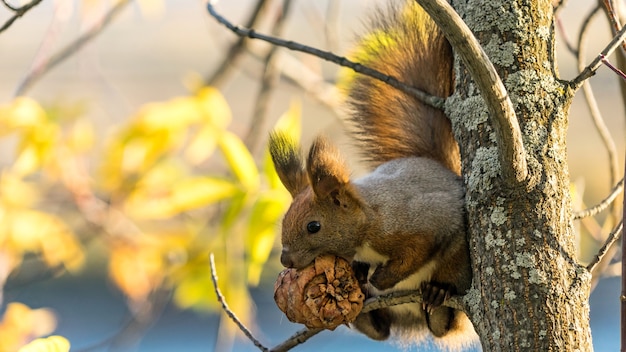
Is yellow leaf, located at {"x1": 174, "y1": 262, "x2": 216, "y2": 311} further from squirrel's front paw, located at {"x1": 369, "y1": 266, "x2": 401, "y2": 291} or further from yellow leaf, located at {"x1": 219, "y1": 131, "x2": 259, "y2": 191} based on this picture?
squirrel's front paw, located at {"x1": 369, "y1": 266, "x2": 401, "y2": 291}

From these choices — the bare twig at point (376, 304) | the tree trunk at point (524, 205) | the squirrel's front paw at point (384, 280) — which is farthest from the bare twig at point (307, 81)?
the tree trunk at point (524, 205)

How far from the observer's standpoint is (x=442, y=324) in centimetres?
183

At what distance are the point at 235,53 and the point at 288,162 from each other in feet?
2.36

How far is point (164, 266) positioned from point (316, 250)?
1107mm

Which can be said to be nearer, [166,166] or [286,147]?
[286,147]

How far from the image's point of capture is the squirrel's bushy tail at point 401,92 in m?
1.90

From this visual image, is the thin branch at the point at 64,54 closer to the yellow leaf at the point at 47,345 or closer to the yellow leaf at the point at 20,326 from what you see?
the yellow leaf at the point at 20,326

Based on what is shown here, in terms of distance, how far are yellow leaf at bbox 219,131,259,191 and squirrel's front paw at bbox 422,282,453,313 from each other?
584 millimetres

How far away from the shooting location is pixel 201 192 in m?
2.10

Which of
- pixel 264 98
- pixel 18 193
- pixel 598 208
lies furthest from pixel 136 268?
pixel 598 208

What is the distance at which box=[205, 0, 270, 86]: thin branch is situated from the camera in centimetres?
248

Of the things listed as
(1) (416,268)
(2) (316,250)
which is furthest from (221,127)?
(1) (416,268)

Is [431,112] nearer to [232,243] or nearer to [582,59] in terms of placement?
[582,59]

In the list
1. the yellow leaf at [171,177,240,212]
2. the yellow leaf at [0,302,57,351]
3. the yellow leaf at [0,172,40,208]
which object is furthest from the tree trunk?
the yellow leaf at [0,302,57,351]
